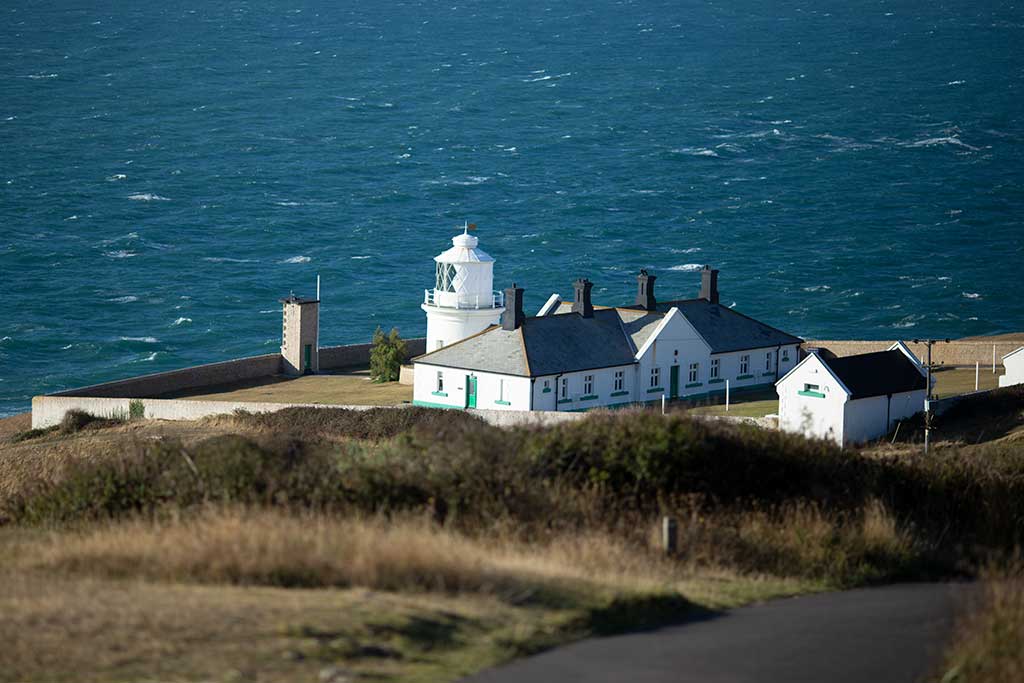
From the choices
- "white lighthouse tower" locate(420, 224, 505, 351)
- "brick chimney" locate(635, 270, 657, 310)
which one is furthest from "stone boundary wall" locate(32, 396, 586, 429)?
"brick chimney" locate(635, 270, 657, 310)

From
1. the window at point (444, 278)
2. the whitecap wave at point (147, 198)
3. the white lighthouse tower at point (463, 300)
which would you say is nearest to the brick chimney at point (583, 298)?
the white lighthouse tower at point (463, 300)

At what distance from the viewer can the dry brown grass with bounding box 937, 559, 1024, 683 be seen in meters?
10.5

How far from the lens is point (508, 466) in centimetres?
1596

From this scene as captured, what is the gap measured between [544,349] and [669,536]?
30.9 metres

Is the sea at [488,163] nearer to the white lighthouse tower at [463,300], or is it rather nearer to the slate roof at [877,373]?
the white lighthouse tower at [463,300]

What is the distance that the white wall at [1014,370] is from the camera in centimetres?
4672

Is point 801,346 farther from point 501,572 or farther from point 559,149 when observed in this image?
point 559,149

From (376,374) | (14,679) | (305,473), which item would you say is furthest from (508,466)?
(376,374)

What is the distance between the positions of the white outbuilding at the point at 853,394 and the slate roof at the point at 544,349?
22.4ft

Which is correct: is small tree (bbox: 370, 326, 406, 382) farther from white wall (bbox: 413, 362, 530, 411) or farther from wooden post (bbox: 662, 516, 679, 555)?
wooden post (bbox: 662, 516, 679, 555)

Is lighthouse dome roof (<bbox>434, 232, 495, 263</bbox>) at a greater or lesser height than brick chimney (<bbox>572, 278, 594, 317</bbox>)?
greater

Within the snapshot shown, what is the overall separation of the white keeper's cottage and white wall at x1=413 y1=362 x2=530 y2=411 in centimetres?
3

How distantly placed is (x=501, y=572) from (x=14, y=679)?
4.16m

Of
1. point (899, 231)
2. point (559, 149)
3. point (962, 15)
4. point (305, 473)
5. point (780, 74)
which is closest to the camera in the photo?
point (305, 473)
